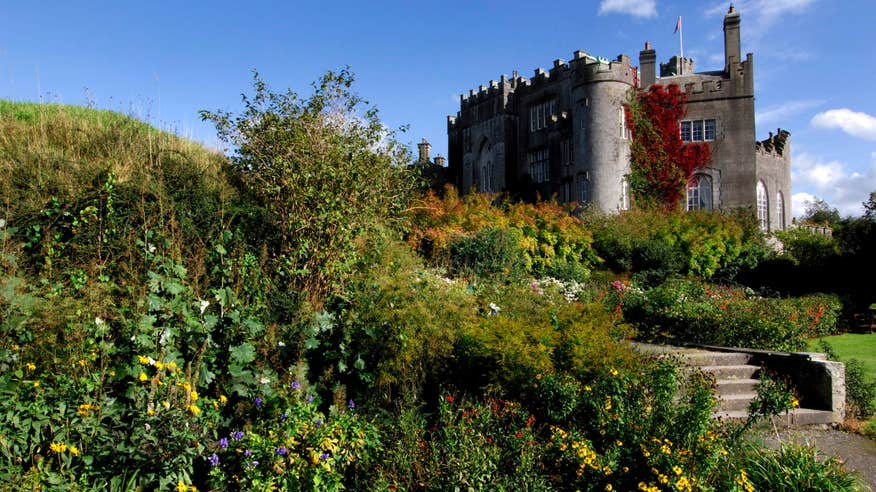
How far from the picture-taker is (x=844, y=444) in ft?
21.6

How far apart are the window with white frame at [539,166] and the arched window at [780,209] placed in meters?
13.0

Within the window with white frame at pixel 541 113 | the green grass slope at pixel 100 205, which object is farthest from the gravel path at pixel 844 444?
the window with white frame at pixel 541 113

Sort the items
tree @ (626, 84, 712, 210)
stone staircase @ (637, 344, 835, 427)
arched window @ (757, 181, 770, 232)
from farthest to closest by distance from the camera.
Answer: arched window @ (757, 181, 770, 232) < tree @ (626, 84, 712, 210) < stone staircase @ (637, 344, 835, 427)

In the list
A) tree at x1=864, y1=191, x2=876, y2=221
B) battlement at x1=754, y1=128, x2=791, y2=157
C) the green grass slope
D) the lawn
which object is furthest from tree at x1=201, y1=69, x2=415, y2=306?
battlement at x1=754, y1=128, x2=791, y2=157

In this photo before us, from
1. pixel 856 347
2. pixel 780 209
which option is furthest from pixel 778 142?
pixel 856 347

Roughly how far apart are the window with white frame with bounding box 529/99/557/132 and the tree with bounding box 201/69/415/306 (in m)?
23.7

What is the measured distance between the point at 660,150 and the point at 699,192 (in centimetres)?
279

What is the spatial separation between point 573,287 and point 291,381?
895cm

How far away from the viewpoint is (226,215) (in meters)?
6.65

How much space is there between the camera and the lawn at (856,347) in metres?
11.5

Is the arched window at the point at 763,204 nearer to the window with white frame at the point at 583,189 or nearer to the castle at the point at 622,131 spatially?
the castle at the point at 622,131

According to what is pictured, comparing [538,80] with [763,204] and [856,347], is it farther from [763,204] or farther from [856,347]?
[856,347]

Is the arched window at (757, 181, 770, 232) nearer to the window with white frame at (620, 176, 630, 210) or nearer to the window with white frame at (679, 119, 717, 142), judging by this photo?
the window with white frame at (679, 119, 717, 142)

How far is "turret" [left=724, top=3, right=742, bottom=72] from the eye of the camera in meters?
27.5
